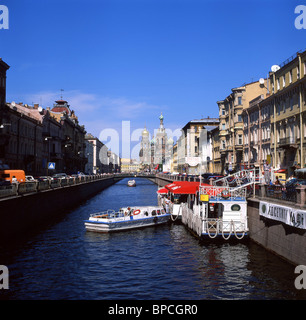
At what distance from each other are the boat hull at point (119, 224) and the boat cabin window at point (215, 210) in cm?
803

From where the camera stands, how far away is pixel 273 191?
28000mm

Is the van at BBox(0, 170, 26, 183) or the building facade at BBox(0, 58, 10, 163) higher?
the building facade at BBox(0, 58, 10, 163)

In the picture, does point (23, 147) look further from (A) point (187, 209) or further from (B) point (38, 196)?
(A) point (187, 209)

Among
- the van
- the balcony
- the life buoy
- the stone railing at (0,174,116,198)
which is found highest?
the balcony

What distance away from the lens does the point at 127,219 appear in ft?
124

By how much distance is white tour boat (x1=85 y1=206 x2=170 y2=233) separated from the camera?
119 ft

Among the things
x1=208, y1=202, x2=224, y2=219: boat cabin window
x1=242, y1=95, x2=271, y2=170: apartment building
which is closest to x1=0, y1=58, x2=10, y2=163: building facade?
x1=242, y1=95, x2=271, y2=170: apartment building

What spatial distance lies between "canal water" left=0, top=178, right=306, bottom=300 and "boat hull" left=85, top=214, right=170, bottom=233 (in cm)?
169

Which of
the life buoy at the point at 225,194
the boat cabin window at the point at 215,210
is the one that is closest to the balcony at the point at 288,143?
the boat cabin window at the point at 215,210

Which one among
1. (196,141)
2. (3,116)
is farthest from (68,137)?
(3,116)

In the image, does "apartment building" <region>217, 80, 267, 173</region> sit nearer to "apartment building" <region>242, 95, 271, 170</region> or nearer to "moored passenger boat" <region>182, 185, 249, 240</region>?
"apartment building" <region>242, 95, 271, 170</region>

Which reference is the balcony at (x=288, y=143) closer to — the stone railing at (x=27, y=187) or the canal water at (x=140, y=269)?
the canal water at (x=140, y=269)


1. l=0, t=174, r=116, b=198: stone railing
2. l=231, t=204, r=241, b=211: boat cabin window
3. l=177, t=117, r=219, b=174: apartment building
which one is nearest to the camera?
l=231, t=204, r=241, b=211: boat cabin window
